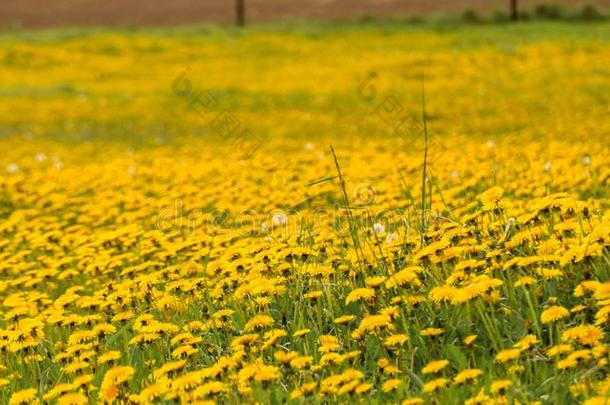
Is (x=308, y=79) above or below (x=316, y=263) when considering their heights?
above

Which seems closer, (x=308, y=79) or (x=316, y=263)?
(x=316, y=263)

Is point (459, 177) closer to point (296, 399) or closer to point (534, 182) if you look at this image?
point (534, 182)

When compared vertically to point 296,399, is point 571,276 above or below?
above

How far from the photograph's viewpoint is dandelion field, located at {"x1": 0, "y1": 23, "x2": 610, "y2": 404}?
3215 mm

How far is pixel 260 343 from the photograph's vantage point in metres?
3.75

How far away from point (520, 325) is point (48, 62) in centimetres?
3600

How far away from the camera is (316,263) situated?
4.46 meters

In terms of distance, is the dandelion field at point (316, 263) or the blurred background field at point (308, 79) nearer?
the dandelion field at point (316, 263)

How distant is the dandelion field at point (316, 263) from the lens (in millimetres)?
3215

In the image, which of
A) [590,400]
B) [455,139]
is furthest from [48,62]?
[590,400]

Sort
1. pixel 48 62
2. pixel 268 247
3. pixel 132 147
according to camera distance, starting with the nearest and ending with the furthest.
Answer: pixel 268 247 < pixel 132 147 < pixel 48 62

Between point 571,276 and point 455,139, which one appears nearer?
point 571,276

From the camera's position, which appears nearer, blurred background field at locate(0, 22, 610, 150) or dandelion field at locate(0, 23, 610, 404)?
dandelion field at locate(0, 23, 610, 404)

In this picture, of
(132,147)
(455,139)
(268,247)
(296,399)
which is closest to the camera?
(296,399)
